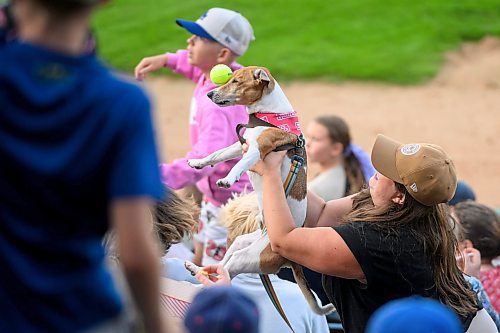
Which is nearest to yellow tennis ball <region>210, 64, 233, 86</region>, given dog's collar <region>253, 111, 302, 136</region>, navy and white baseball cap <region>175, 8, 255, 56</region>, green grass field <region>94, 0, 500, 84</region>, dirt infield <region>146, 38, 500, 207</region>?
dog's collar <region>253, 111, 302, 136</region>

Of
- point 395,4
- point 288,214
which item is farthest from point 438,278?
point 395,4

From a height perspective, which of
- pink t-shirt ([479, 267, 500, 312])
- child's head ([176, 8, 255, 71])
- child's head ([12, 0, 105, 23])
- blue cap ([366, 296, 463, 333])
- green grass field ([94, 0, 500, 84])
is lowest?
green grass field ([94, 0, 500, 84])

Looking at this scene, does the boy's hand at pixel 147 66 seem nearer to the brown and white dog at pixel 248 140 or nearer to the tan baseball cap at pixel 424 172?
the brown and white dog at pixel 248 140

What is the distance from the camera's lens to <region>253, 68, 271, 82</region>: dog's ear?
338 cm

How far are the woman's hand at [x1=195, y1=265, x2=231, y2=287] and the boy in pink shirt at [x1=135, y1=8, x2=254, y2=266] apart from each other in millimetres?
1442

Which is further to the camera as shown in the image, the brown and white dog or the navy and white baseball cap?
the navy and white baseball cap

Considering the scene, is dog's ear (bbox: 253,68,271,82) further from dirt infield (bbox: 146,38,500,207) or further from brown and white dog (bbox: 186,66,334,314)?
dirt infield (bbox: 146,38,500,207)

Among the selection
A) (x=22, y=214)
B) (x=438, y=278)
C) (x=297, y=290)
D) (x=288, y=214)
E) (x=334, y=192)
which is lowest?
(x=334, y=192)

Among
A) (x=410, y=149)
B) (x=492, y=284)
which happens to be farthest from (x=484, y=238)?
(x=410, y=149)

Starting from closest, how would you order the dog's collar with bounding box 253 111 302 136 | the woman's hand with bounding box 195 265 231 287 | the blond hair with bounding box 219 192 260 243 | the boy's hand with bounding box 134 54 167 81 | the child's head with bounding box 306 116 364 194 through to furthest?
1. the woman's hand with bounding box 195 265 231 287
2. the dog's collar with bounding box 253 111 302 136
3. the blond hair with bounding box 219 192 260 243
4. the boy's hand with bounding box 134 54 167 81
5. the child's head with bounding box 306 116 364 194

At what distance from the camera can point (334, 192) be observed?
633 centimetres

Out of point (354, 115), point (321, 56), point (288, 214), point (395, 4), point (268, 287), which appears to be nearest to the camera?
point (288, 214)

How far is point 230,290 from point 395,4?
44.8ft

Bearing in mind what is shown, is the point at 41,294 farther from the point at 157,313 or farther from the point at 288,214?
the point at 288,214
